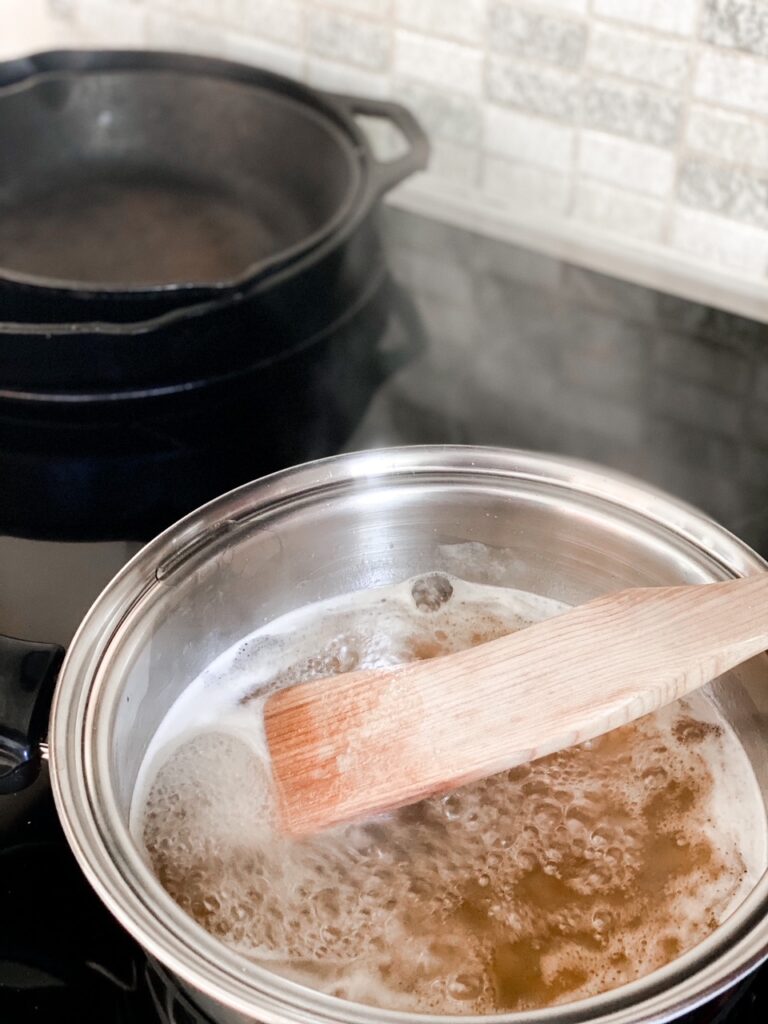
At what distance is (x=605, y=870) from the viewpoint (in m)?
0.66

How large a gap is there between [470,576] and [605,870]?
270 millimetres

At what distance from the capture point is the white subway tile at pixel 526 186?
3.83ft

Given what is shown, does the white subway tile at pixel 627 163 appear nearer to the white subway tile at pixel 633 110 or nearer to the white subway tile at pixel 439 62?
the white subway tile at pixel 633 110

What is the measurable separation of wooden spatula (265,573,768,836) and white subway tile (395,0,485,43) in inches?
26.8

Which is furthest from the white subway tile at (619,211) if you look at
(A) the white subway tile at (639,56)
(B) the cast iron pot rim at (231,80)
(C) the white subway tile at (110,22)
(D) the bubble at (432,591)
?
(C) the white subway tile at (110,22)

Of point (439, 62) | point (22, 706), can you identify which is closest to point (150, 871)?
point (22, 706)

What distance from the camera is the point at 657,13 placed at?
1005 millimetres

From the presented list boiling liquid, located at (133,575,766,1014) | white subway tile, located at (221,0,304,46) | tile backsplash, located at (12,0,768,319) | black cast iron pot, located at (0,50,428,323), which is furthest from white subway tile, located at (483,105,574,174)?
boiling liquid, located at (133,575,766,1014)

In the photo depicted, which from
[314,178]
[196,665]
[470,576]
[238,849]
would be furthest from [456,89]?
[238,849]

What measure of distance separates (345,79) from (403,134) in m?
0.18

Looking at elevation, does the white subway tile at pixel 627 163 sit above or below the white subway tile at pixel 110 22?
below

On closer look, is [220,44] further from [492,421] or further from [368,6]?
A: [492,421]

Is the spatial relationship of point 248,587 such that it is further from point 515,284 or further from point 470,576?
point 515,284

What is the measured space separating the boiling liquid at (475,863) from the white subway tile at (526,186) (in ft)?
2.01
